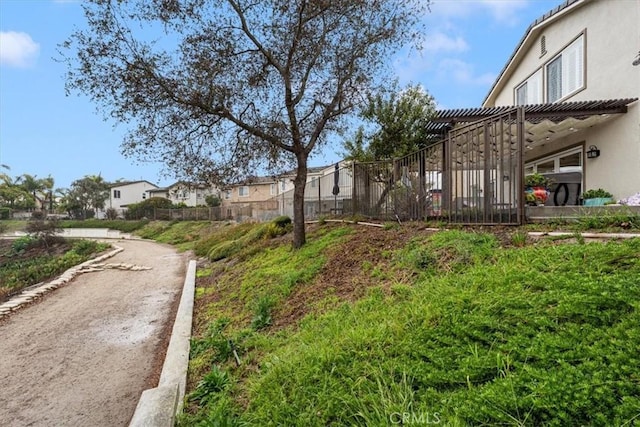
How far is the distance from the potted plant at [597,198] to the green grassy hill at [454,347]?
4950mm

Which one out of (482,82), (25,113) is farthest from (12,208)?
(482,82)

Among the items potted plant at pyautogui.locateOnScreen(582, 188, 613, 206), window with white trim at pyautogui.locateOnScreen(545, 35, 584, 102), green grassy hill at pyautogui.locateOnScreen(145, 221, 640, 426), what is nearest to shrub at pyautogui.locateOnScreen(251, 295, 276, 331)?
green grassy hill at pyautogui.locateOnScreen(145, 221, 640, 426)

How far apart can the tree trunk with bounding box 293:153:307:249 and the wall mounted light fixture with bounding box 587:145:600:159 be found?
777 cm

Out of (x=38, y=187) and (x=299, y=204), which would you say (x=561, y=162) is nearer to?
(x=299, y=204)

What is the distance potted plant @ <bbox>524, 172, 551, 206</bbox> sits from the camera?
23.8ft

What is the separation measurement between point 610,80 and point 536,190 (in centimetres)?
433

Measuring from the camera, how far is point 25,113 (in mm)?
20578

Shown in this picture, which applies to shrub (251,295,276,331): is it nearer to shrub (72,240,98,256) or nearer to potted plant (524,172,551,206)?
potted plant (524,172,551,206)

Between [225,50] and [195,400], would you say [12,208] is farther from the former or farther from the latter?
[195,400]

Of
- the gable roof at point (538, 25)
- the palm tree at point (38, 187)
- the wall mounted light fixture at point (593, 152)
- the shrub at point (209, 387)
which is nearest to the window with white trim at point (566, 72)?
the gable roof at point (538, 25)

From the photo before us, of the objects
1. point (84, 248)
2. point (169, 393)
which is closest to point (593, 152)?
point (169, 393)

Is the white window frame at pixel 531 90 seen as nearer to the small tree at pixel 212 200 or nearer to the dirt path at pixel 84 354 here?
the dirt path at pixel 84 354

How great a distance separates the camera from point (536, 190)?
7.51 metres

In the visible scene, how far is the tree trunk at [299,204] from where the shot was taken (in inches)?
351
